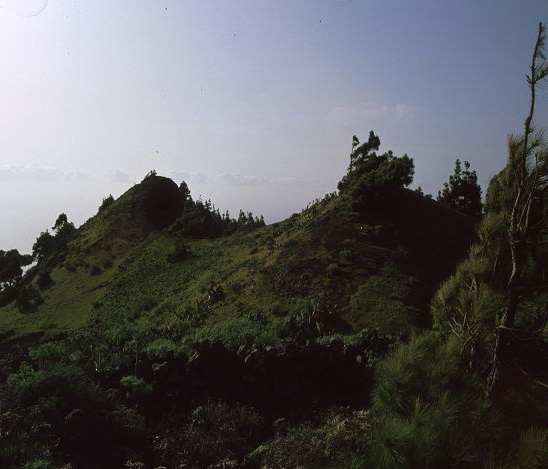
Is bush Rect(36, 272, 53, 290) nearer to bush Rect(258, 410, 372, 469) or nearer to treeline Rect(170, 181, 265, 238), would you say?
treeline Rect(170, 181, 265, 238)

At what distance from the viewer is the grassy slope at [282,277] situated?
22062 mm

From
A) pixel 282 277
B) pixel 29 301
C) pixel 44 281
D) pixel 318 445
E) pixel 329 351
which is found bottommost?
pixel 318 445

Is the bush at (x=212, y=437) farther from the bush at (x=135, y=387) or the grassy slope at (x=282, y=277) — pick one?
the grassy slope at (x=282, y=277)

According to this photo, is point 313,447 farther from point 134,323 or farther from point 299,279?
point 134,323

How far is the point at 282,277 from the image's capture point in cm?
2466

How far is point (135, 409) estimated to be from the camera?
13.5 meters

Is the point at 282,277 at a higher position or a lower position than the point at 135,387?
higher

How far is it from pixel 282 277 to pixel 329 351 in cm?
956

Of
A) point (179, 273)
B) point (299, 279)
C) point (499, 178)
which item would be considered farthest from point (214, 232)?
point (499, 178)

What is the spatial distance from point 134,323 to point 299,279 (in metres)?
11.1

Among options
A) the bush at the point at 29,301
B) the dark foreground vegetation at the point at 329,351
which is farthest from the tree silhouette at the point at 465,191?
the bush at the point at 29,301

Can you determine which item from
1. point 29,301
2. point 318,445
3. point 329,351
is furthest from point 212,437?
point 29,301

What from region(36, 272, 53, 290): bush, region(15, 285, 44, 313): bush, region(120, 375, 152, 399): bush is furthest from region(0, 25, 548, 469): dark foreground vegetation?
region(36, 272, 53, 290): bush

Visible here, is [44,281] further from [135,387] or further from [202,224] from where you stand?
[135,387]
